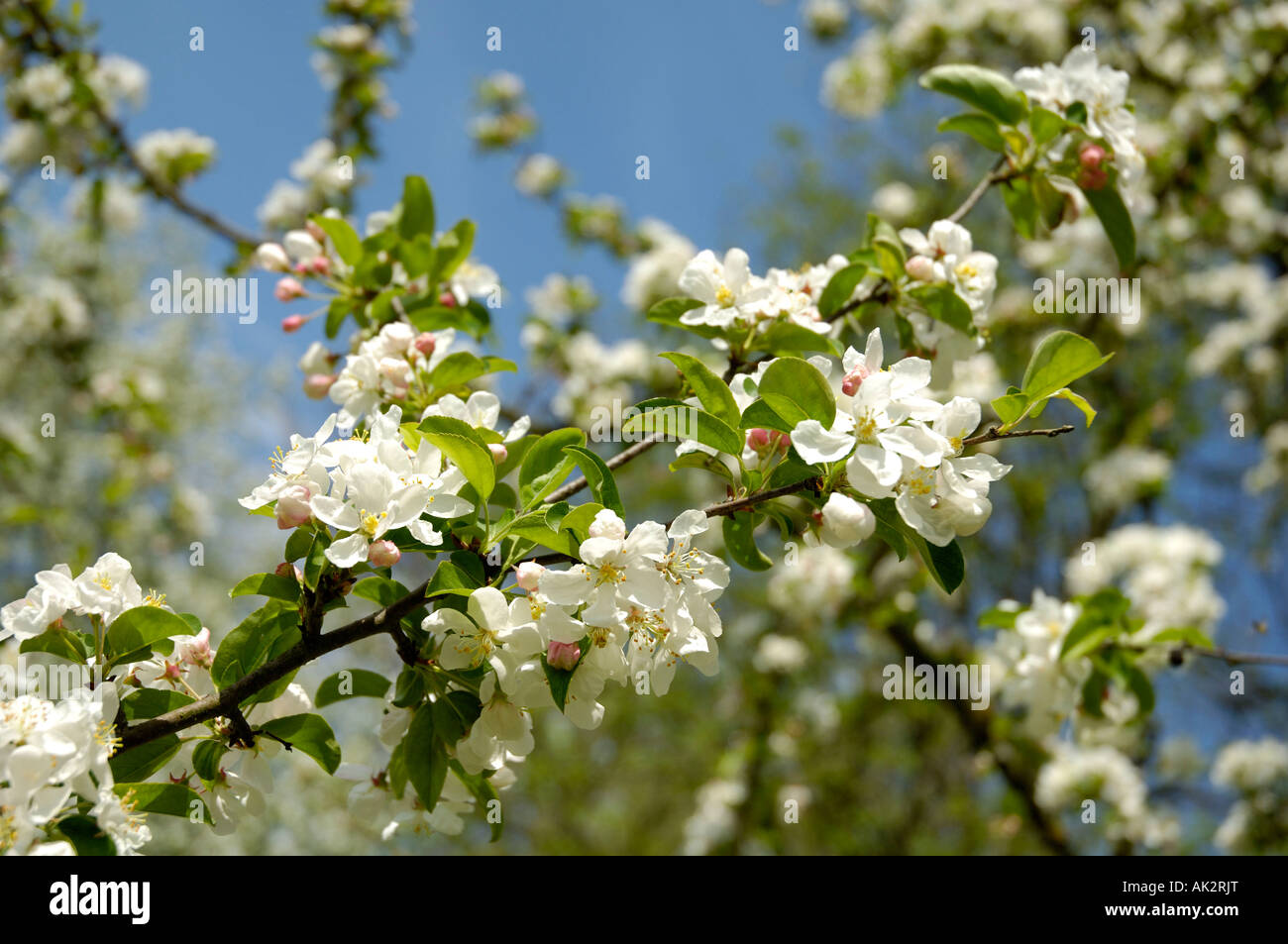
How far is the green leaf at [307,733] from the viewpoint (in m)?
1.14

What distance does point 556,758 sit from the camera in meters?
10.6

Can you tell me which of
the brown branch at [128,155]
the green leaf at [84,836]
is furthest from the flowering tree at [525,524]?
the brown branch at [128,155]

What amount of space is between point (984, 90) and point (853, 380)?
0.93 metres

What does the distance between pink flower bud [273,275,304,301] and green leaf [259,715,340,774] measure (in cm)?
92

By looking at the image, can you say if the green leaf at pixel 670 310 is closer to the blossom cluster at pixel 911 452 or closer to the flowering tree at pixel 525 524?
the flowering tree at pixel 525 524

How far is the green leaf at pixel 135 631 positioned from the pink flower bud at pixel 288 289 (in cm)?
83

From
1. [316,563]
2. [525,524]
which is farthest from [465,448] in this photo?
[316,563]

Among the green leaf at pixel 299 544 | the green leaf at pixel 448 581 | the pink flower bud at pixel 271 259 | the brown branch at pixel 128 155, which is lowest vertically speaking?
the green leaf at pixel 448 581

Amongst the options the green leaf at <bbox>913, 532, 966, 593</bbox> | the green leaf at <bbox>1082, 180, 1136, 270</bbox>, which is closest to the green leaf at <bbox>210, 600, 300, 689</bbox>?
the green leaf at <bbox>913, 532, 966, 593</bbox>

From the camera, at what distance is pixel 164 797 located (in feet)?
3.56

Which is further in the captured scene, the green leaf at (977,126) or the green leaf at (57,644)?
the green leaf at (977,126)
